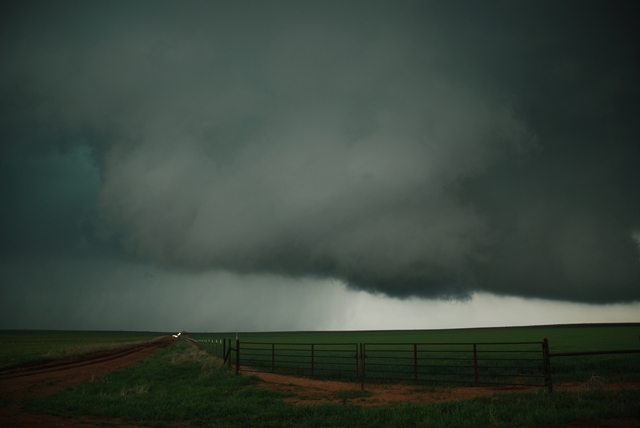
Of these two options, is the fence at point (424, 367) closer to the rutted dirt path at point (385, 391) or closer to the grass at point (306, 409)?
the rutted dirt path at point (385, 391)

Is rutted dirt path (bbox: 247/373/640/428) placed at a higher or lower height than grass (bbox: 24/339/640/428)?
lower

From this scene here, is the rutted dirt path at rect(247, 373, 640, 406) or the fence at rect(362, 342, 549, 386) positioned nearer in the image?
the rutted dirt path at rect(247, 373, 640, 406)

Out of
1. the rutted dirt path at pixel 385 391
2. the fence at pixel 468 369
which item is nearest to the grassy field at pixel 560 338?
the fence at pixel 468 369

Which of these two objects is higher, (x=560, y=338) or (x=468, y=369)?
(x=468, y=369)

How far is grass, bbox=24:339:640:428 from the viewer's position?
466 inches

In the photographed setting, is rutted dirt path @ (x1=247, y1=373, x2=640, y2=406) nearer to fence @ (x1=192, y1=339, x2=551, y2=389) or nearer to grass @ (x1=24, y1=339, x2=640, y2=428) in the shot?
fence @ (x1=192, y1=339, x2=551, y2=389)

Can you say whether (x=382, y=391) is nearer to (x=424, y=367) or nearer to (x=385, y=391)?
(x=385, y=391)

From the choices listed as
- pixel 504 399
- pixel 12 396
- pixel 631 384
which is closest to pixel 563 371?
pixel 631 384

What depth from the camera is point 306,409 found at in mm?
14258

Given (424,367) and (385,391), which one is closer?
(385,391)

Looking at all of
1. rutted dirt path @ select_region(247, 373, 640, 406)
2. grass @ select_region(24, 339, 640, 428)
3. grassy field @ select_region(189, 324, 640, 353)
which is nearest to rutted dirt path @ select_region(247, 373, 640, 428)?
rutted dirt path @ select_region(247, 373, 640, 406)

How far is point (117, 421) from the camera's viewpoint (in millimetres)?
13734

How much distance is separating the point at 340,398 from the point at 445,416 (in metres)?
6.36

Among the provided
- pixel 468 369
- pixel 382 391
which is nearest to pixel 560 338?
pixel 468 369
